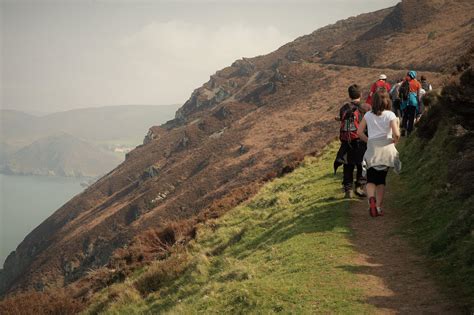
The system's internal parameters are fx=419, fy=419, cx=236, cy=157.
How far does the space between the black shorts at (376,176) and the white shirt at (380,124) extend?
717 millimetres

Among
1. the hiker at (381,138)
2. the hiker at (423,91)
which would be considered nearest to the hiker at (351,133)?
the hiker at (381,138)

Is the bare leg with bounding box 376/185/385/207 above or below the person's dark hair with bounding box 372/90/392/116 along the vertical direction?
below

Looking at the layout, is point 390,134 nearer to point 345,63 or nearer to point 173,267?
point 173,267

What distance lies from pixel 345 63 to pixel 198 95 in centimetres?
4400

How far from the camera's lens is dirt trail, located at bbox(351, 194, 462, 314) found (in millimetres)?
5422

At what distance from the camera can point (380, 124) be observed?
8633 mm

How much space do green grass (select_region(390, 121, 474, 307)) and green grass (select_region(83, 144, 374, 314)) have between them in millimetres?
1234

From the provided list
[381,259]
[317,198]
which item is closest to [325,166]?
[317,198]

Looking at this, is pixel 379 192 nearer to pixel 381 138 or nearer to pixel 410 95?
pixel 381 138

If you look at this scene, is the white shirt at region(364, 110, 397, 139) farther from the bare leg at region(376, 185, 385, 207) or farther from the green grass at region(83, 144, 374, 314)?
the green grass at region(83, 144, 374, 314)

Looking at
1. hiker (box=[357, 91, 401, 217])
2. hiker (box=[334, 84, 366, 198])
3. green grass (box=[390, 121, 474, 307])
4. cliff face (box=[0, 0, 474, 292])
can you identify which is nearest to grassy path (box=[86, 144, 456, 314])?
green grass (box=[390, 121, 474, 307])

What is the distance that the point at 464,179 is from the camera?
26.8 feet

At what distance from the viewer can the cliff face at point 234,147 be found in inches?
1768

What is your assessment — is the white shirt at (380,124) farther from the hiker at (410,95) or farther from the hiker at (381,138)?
the hiker at (410,95)
